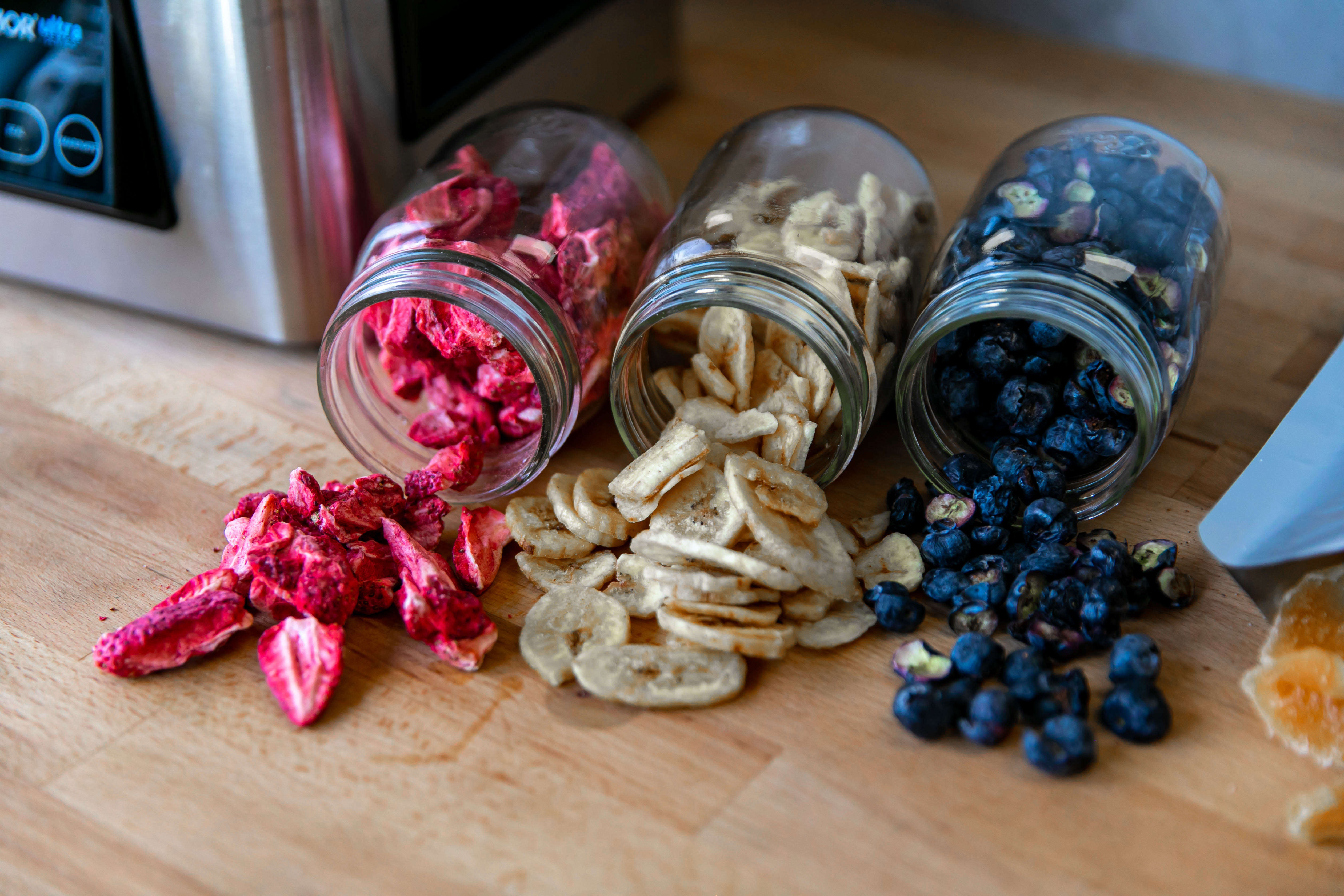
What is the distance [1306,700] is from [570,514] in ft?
1.91

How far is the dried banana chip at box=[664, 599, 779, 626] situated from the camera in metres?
0.88

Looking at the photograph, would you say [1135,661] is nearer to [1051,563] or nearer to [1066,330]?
[1051,563]

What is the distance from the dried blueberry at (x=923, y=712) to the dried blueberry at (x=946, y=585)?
11cm

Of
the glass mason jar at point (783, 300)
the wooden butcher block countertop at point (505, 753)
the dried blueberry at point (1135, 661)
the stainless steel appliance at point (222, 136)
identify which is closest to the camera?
the wooden butcher block countertop at point (505, 753)

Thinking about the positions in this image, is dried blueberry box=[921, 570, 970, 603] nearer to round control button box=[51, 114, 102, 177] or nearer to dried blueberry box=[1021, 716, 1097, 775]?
dried blueberry box=[1021, 716, 1097, 775]

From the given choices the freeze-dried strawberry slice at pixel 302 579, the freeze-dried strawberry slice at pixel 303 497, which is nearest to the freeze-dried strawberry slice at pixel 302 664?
the freeze-dried strawberry slice at pixel 302 579

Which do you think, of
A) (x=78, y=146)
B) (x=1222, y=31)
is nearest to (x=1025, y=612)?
(x=78, y=146)

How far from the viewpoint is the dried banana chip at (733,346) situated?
1.03 meters

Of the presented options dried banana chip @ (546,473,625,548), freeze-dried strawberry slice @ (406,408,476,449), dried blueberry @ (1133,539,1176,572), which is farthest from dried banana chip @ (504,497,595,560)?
dried blueberry @ (1133,539,1176,572)

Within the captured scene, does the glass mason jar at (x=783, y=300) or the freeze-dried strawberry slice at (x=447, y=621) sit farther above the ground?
the glass mason jar at (x=783, y=300)

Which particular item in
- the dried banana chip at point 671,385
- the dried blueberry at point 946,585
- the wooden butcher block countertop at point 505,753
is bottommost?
the wooden butcher block countertop at point 505,753

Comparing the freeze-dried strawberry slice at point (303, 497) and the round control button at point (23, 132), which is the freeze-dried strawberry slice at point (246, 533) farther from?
the round control button at point (23, 132)

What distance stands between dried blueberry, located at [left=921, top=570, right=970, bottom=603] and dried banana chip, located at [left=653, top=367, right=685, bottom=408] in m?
0.27

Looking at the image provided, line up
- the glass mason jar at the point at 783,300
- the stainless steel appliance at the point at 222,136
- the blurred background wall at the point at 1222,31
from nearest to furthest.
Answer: the glass mason jar at the point at 783,300 → the stainless steel appliance at the point at 222,136 → the blurred background wall at the point at 1222,31
